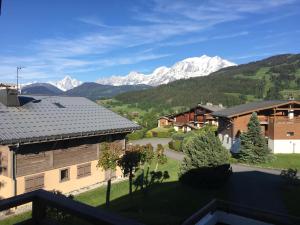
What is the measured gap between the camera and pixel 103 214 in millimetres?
3375

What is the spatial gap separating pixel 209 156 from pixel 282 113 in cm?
2497

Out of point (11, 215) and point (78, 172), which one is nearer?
point (11, 215)

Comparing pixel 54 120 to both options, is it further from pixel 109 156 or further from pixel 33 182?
pixel 33 182

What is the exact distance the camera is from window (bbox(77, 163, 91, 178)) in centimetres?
2500

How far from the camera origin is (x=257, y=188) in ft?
78.8

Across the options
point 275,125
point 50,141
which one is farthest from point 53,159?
point 275,125

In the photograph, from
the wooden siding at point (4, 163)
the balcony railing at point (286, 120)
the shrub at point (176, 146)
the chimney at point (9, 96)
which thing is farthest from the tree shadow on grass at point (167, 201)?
the shrub at point (176, 146)

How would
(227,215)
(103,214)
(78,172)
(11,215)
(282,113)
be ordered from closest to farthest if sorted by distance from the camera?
1. (103,214)
2. (227,215)
3. (11,215)
4. (78,172)
5. (282,113)

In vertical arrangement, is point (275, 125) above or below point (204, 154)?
above

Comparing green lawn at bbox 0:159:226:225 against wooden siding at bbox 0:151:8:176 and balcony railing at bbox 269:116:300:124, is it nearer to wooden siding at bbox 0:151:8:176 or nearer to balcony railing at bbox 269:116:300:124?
wooden siding at bbox 0:151:8:176

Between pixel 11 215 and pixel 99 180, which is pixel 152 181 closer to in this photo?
pixel 99 180

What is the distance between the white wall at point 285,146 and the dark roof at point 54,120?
Answer: 63.3 feet

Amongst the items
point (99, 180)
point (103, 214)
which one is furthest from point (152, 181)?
point (103, 214)

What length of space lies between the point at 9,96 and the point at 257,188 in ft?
59.0
